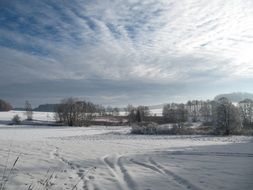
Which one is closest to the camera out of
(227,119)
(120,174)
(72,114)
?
(120,174)

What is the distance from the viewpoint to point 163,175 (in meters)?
13.1

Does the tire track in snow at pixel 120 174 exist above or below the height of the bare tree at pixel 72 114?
below

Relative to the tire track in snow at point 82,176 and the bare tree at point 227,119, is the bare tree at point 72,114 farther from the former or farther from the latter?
the tire track in snow at point 82,176

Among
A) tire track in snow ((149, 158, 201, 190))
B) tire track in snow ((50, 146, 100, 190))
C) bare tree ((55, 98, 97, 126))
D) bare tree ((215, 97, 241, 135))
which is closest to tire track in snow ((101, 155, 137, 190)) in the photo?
tire track in snow ((50, 146, 100, 190))

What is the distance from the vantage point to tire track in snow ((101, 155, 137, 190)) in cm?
1092

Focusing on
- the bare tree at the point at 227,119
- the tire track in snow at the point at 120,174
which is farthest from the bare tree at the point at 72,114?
the tire track in snow at the point at 120,174

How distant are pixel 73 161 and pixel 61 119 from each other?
11165 cm

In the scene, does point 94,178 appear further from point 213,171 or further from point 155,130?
point 155,130

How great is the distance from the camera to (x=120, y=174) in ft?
43.5

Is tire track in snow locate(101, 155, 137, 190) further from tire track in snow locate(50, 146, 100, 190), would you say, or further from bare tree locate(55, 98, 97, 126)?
bare tree locate(55, 98, 97, 126)

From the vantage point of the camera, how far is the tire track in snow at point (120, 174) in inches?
430

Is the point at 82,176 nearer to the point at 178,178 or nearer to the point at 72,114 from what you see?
the point at 178,178

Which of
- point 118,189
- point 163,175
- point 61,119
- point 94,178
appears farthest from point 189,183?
point 61,119

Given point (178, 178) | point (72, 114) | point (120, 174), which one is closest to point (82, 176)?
point (120, 174)
